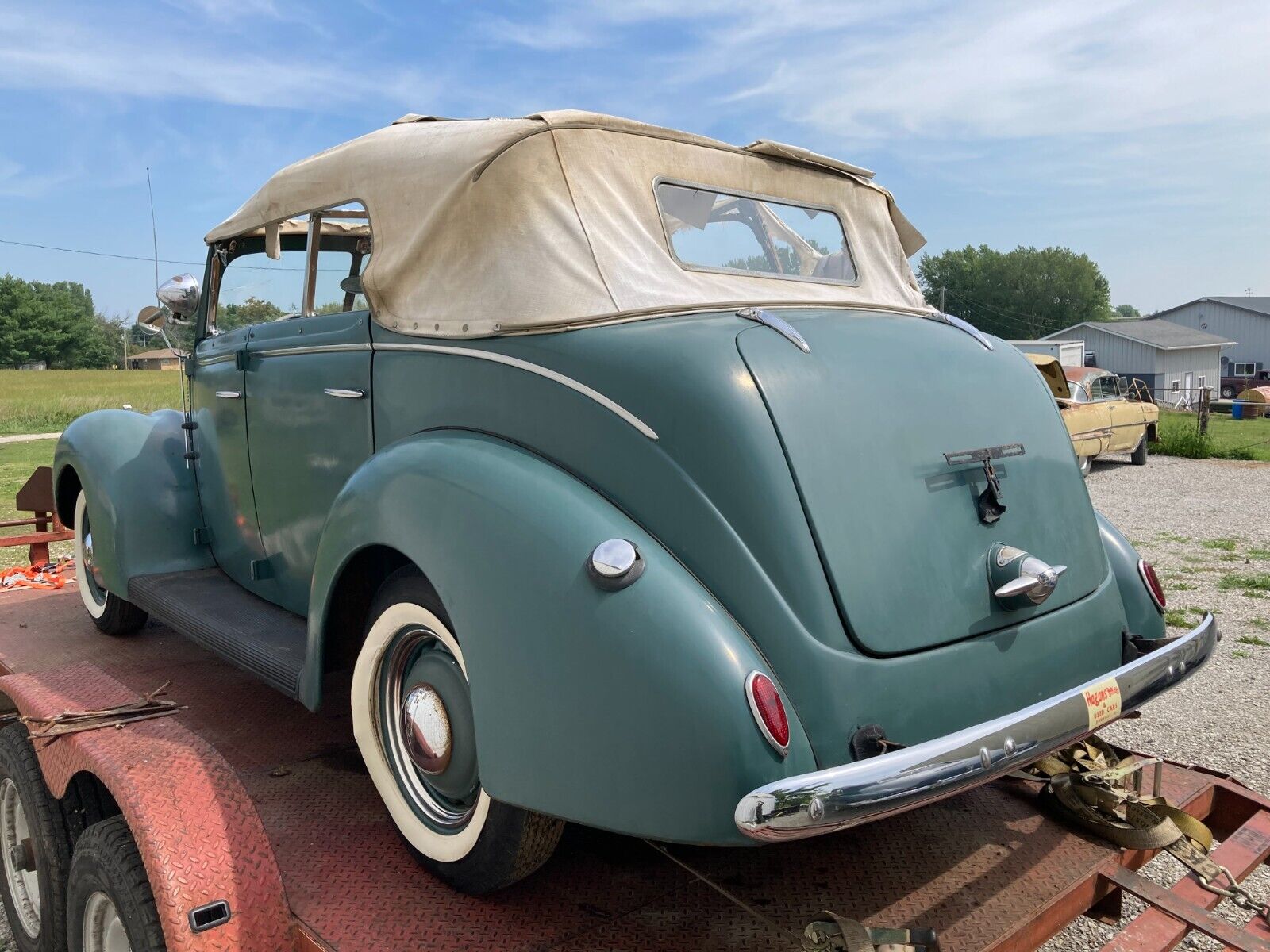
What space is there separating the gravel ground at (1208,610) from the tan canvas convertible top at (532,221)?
2.12m

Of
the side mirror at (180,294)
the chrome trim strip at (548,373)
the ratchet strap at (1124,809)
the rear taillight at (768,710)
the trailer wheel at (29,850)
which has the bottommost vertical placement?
the trailer wheel at (29,850)

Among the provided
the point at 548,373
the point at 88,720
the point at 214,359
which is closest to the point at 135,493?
the point at 214,359

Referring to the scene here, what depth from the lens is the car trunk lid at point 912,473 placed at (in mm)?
2141

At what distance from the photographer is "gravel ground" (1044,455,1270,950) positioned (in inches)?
163

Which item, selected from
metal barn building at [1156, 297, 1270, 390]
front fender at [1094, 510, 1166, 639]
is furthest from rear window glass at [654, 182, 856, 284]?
metal barn building at [1156, 297, 1270, 390]

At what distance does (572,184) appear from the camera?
258 centimetres

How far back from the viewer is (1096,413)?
14758mm

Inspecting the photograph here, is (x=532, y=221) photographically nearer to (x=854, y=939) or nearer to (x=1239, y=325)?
(x=854, y=939)

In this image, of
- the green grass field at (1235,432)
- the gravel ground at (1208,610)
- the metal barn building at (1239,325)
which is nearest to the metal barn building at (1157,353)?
the metal barn building at (1239,325)

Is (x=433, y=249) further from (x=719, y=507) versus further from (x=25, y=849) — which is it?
(x=25, y=849)

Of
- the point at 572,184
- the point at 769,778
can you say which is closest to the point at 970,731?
the point at 769,778

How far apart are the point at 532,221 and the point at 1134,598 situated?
2093mm

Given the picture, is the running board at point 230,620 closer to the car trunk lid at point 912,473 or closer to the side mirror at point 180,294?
the side mirror at point 180,294

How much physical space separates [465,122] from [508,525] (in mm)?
1359
